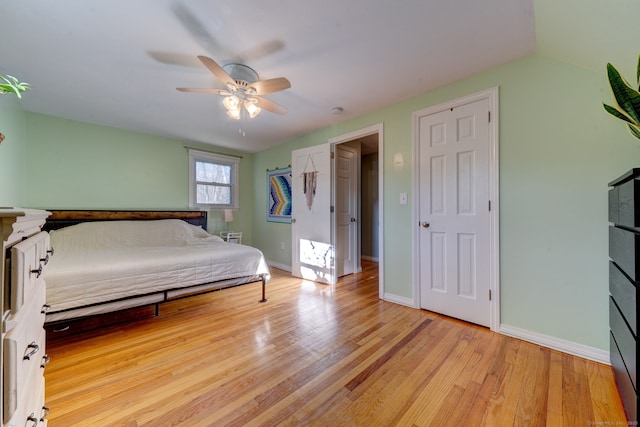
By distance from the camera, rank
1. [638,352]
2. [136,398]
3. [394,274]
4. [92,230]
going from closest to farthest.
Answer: [638,352] → [136,398] → [394,274] → [92,230]

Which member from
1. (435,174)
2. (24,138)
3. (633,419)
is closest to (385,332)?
(633,419)

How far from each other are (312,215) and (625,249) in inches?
118

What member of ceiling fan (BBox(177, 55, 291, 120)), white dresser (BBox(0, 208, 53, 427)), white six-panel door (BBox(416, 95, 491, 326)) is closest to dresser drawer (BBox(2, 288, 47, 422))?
white dresser (BBox(0, 208, 53, 427))

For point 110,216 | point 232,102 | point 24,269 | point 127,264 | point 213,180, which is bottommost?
point 127,264

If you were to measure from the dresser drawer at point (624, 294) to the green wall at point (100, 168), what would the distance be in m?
4.89

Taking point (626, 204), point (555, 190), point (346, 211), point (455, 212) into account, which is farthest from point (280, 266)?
point (626, 204)

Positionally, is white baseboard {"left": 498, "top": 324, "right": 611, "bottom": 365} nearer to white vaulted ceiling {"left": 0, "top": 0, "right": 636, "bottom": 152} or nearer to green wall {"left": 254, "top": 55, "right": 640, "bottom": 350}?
green wall {"left": 254, "top": 55, "right": 640, "bottom": 350}

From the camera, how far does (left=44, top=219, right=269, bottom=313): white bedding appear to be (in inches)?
71.2

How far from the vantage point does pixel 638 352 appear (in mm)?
1057

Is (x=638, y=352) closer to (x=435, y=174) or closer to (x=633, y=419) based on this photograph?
(x=633, y=419)

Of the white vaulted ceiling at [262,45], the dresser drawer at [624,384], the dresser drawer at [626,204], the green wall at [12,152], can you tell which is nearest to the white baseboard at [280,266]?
the white vaulted ceiling at [262,45]

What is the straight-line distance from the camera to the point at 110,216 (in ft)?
11.3

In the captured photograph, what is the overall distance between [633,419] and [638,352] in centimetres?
35

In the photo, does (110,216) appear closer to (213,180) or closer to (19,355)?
(213,180)
